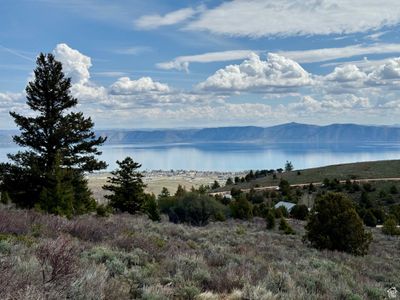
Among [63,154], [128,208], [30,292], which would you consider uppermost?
[63,154]

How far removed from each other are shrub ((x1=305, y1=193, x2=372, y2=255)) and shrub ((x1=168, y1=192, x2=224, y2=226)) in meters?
17.0

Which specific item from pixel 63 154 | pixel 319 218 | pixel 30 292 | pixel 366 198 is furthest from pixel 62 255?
pixel 366 198

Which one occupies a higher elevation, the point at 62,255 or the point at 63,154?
the point at 63,154

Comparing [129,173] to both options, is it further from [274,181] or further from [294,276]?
[274,181]

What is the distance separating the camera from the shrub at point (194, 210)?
1377 inches

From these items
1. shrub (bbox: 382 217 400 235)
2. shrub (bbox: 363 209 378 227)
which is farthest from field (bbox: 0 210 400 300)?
shrub (bbox: 363 209 378 227)

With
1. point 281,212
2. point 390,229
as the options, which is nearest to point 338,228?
point 390,229

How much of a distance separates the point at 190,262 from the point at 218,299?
1.87 meters

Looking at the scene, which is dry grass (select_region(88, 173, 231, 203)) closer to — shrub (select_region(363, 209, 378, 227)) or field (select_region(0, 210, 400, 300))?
shrub (select_region(363, 209, 378, 227))

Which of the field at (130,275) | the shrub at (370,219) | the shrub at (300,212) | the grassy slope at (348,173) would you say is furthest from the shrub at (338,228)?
the grassy slope at (348,173)

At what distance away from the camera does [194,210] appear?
34969 millimetres

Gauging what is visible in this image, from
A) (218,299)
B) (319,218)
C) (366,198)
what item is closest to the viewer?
(218,299)

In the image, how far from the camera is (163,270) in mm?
6867

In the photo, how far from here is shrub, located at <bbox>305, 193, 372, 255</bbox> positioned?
17.0m
